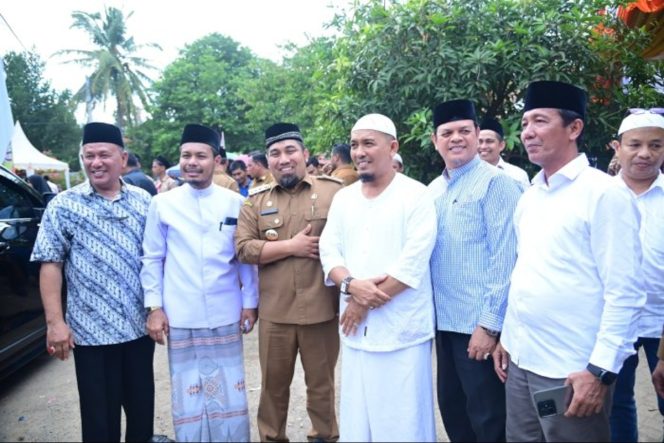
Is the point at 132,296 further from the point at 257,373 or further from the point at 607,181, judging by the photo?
the point at 607,181

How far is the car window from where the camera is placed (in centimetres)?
402

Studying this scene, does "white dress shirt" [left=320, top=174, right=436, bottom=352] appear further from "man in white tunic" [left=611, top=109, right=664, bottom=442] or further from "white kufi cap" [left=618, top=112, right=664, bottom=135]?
"white kufi cap" [left=618, top=112, right=664, bottom=135]

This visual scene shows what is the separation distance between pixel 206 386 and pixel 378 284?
133cm

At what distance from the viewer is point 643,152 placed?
2.69m

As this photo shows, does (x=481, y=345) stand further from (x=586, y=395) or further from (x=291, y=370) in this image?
(x=291, y=370)

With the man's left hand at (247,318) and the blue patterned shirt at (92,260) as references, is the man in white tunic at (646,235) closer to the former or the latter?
the man's left hand at (247,318)

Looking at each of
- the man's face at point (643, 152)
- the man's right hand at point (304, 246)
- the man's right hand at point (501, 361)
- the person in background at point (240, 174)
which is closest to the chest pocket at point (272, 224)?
the man's right hand at point (304, 246)

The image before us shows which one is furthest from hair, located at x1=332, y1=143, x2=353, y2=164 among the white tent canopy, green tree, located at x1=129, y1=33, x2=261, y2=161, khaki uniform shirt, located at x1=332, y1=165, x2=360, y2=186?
green tree, located at x1=129, y1=33, x2=261, y2=161

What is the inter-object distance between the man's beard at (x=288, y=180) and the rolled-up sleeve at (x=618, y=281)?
165cm

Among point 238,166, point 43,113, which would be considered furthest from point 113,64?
point 238,166

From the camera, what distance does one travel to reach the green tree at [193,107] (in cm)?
2527

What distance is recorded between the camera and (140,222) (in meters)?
2.84

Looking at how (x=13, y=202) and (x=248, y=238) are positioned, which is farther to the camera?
(x=13, y=202)

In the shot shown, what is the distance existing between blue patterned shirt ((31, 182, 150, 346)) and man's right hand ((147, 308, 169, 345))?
86 mm
